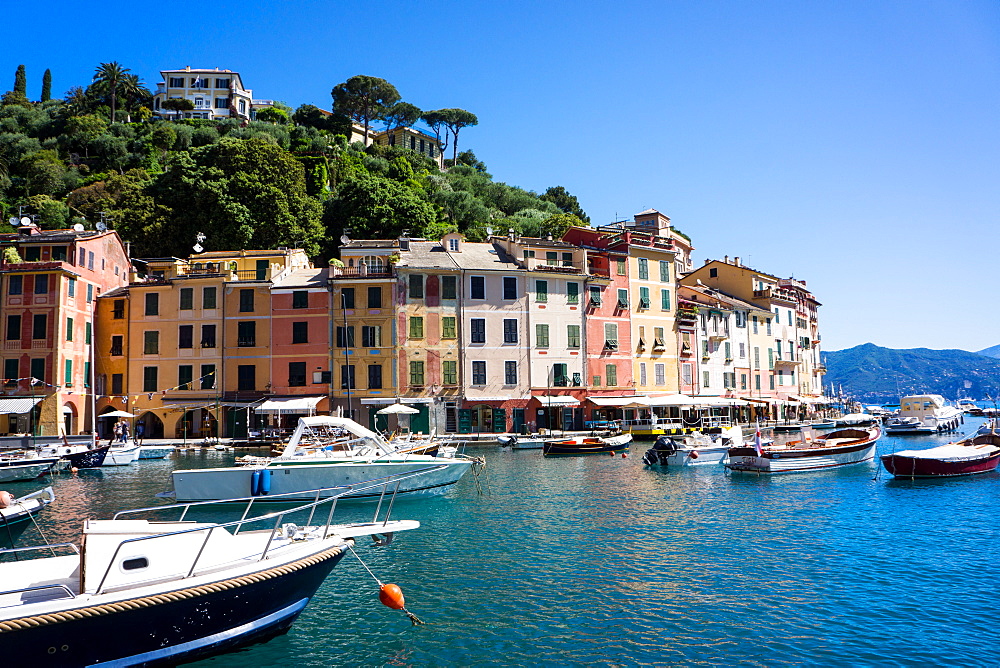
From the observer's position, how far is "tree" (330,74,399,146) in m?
110

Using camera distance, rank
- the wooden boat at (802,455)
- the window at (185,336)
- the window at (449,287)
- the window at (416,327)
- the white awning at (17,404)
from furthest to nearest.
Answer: the window at (449,287) → the window at (416,327) → the window at (185,336) → the white awning at (17,404) → the wooden boat at (802,455)

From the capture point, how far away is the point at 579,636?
40.5 feet

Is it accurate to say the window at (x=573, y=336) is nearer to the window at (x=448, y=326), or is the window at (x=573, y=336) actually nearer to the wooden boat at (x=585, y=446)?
the window at (x=448, y=326)

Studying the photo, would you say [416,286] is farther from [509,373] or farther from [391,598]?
[391,598]

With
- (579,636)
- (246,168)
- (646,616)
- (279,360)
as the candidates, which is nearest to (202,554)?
(579,636)

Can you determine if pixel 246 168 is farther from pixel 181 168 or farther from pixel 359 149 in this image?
pixel 359 149

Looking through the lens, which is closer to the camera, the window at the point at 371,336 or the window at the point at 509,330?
the window at the point at 371,336

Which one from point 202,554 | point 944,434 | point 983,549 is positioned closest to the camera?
point 202,554

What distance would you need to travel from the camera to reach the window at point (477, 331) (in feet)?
176

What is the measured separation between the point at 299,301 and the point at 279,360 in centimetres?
436

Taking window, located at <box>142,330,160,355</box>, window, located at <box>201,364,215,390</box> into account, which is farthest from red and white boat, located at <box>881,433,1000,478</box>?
window, located at <box>142,330,160,355</box>

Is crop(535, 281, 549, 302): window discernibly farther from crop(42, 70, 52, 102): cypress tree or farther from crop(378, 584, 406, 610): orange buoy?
crop(42, 70, 52, 102): cypress tree

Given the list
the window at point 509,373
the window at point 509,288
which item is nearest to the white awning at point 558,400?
the window at point 509,373

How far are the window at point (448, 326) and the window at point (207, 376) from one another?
53.5 ft
